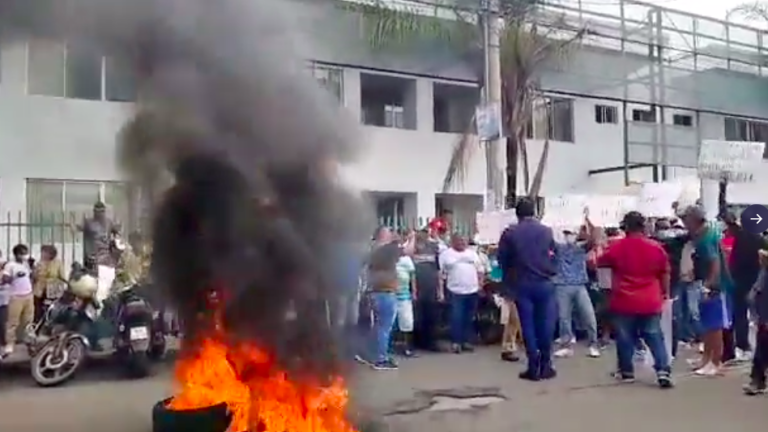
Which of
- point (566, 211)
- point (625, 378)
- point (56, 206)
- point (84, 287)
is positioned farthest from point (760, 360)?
point (56, 206)

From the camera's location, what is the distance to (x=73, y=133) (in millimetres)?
13398

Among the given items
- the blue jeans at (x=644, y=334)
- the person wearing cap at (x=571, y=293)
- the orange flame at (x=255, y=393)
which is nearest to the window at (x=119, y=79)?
the orange flame at (x=255, y=393)

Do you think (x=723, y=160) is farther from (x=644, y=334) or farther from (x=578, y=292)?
(x=644, y=334)

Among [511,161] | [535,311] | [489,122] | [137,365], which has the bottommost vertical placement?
[137,365]

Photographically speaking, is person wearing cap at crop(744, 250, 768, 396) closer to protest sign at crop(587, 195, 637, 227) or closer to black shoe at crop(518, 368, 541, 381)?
black shoe at crop(518, 368, 541, 381)

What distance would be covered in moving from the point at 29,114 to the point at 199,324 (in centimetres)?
874

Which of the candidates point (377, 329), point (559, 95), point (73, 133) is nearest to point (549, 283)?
point (377, 329)

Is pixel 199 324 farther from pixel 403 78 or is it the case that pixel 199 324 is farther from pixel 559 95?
pixel 559 95

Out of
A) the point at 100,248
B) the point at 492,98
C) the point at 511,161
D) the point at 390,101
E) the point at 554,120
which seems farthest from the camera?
the point at 554,120

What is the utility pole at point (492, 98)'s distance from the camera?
1262cm

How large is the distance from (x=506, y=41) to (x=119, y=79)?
11242mm

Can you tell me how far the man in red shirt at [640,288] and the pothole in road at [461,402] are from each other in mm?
1336

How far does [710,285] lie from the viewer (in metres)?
8.43

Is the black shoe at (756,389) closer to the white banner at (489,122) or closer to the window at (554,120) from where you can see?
the white banner at (489,122)
